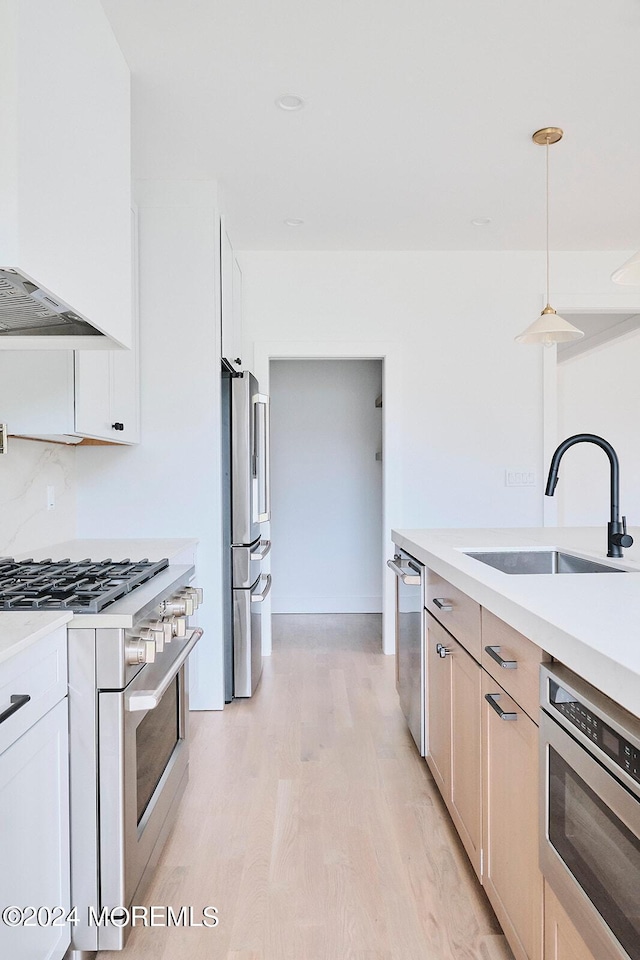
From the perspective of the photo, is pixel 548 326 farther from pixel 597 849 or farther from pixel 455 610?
pixel 597 849

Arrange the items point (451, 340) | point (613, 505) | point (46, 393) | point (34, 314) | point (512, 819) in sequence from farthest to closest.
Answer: point (451, 340) < point (46, 393) < point (613, 505) < point (34, 314) < point (512, 819)

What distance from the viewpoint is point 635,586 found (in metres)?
1.48

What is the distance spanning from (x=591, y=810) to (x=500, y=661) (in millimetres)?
431

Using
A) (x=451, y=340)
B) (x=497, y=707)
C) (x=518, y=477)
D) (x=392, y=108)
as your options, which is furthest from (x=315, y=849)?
(x=451, y=340)

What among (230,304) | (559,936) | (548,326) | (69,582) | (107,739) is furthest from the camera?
(230,304)

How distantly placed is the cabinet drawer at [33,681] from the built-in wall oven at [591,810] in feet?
3.25

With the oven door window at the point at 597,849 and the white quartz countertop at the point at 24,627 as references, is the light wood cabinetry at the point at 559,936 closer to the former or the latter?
the oven door window at the point at 597,849

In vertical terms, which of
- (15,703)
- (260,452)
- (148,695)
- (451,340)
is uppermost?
(451,340)

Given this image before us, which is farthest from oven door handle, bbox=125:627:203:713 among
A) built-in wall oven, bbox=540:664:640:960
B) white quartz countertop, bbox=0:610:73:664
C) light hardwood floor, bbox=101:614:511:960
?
built-in wall oven, bbox=540:664:640:960

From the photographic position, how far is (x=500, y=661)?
4.67ft

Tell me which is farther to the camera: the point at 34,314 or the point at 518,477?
the point at 518,477

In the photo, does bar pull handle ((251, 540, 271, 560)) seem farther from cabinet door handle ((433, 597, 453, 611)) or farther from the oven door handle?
the oven door handle

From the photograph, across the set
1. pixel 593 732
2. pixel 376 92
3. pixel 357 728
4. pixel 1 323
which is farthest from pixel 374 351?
pixel 593 732

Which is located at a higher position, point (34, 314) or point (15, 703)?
point (34, 314)
